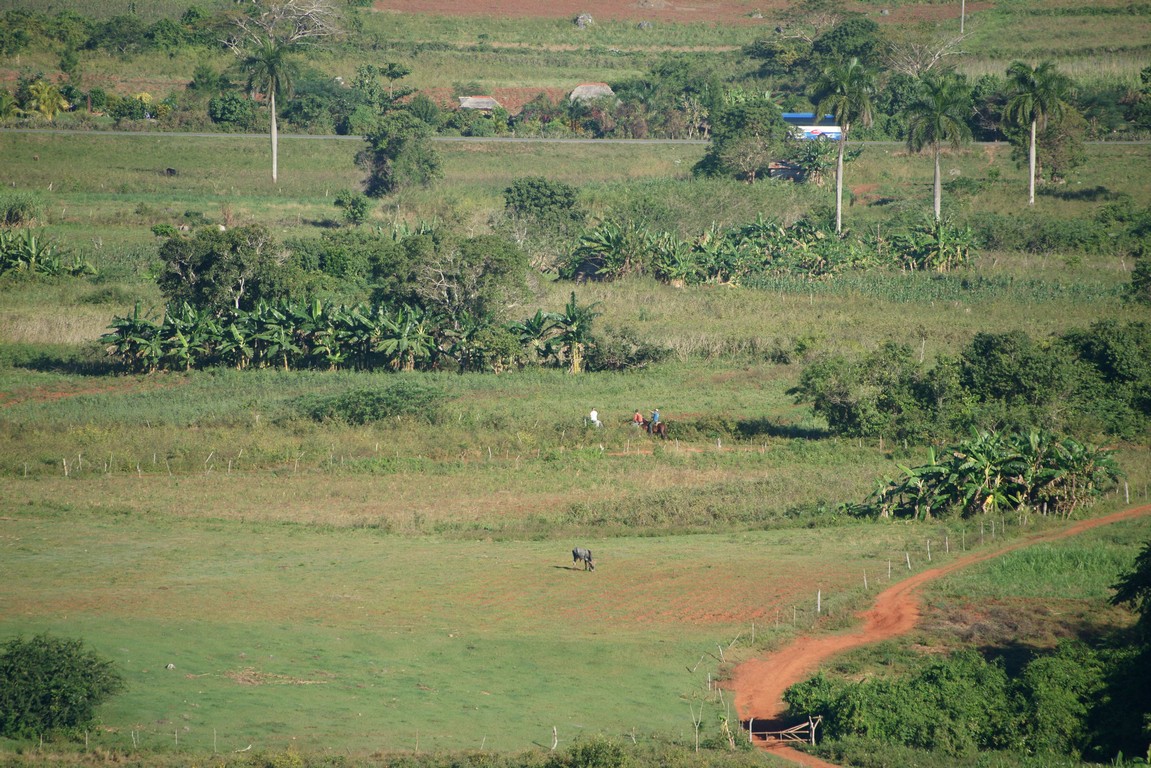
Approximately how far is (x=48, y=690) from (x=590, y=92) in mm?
75005

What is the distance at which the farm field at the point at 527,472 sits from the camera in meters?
22.8

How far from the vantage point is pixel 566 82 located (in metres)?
96.2

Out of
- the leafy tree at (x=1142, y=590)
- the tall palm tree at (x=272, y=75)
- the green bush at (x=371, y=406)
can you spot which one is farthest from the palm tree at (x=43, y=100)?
the leafy tree at (x=1142, y=590)

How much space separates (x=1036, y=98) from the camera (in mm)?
67438

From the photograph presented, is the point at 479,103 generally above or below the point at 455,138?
above

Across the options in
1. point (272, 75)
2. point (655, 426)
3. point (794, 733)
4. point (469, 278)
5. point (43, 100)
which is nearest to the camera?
point (794, 733)

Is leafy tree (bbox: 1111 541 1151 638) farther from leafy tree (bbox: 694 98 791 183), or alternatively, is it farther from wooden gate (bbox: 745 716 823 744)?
leafy tree (bbox: 694 98 791 183)

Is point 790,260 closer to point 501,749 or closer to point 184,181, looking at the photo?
point 184,181

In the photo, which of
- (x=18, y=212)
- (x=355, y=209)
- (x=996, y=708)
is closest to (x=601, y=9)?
(x=355, y=209)

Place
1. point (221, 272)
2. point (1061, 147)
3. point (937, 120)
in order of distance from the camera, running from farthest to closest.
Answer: point (1061, 147) < point (937, 120) < point (221, 272)

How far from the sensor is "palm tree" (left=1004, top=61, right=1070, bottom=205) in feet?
221

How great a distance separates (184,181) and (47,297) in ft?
64.2

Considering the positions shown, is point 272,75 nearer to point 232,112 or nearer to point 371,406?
point 232,112

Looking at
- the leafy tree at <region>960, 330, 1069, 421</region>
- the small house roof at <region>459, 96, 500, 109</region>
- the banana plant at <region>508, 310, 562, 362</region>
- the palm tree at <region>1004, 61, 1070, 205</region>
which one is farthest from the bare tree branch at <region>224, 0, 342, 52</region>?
the leafy tree at <region>960, 330, 1069, 421</region>
